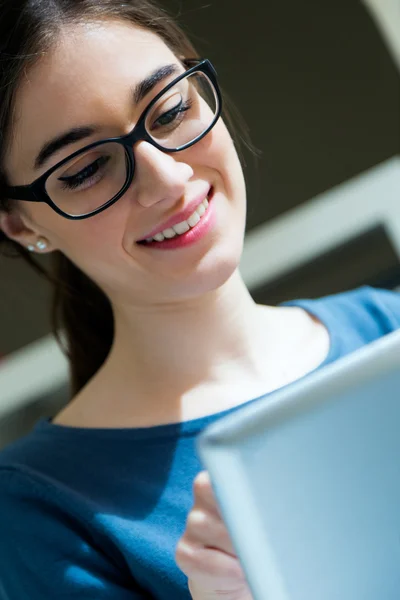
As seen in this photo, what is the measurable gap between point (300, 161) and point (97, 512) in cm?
97

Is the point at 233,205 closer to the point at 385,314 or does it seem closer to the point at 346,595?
the point at 385,314

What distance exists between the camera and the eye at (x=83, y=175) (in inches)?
30.6

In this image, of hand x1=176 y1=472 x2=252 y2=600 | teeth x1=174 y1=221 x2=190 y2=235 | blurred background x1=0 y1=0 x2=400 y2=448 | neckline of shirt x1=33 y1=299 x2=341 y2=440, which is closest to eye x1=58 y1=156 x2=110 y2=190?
teeth x1=174 y1=221 x2=190 y2=235

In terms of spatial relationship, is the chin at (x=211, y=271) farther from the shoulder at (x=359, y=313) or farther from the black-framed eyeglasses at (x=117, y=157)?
the shoulder at (x=359, y=313)

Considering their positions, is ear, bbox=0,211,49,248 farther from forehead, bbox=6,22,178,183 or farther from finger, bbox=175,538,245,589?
finger, bbox=175,538,245,589

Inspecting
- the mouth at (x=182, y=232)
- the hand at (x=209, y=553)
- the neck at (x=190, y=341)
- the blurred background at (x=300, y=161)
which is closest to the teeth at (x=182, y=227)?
the mouth at (x=182, y=232)

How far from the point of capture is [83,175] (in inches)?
30.7

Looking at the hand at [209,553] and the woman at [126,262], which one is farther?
the woman at [126,262]

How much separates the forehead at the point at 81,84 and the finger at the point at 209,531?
425mm

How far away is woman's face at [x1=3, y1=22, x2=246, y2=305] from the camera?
0.75 m

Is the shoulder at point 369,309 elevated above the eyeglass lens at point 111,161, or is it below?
below

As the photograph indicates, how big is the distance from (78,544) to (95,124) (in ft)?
1.48

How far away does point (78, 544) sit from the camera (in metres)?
0.79

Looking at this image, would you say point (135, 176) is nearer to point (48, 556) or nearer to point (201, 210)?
point (201, 210)
